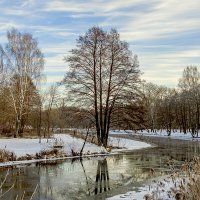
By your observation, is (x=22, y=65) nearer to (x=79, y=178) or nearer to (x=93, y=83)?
(x=93, y=83)

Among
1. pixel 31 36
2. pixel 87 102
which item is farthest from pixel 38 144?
pixel 31 36

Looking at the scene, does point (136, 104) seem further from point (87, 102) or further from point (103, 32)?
point (103, 32)

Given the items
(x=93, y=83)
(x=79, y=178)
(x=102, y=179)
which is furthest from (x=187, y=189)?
(x=93, y=83)

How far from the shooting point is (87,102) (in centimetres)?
3831

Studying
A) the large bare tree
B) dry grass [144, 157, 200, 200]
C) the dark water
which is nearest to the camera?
dry grass [144, 157, 200, 200]

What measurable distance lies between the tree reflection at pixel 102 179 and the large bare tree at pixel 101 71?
1321 cm

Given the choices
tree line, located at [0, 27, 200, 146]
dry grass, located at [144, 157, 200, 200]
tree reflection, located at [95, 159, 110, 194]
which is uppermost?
tree line, located at [0, 27, 200, 146]

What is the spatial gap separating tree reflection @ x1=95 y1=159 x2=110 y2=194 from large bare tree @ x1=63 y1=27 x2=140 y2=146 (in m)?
13.2

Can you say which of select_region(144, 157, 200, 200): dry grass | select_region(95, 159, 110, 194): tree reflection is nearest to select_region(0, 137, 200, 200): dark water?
select_region(95, 159, 110, 194): tree reflection

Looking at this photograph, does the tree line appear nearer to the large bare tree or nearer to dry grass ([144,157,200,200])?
the large bare tree

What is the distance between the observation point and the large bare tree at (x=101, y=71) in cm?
3684

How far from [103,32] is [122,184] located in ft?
72.6

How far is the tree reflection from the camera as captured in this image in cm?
1623

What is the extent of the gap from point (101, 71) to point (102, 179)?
20.1 m
